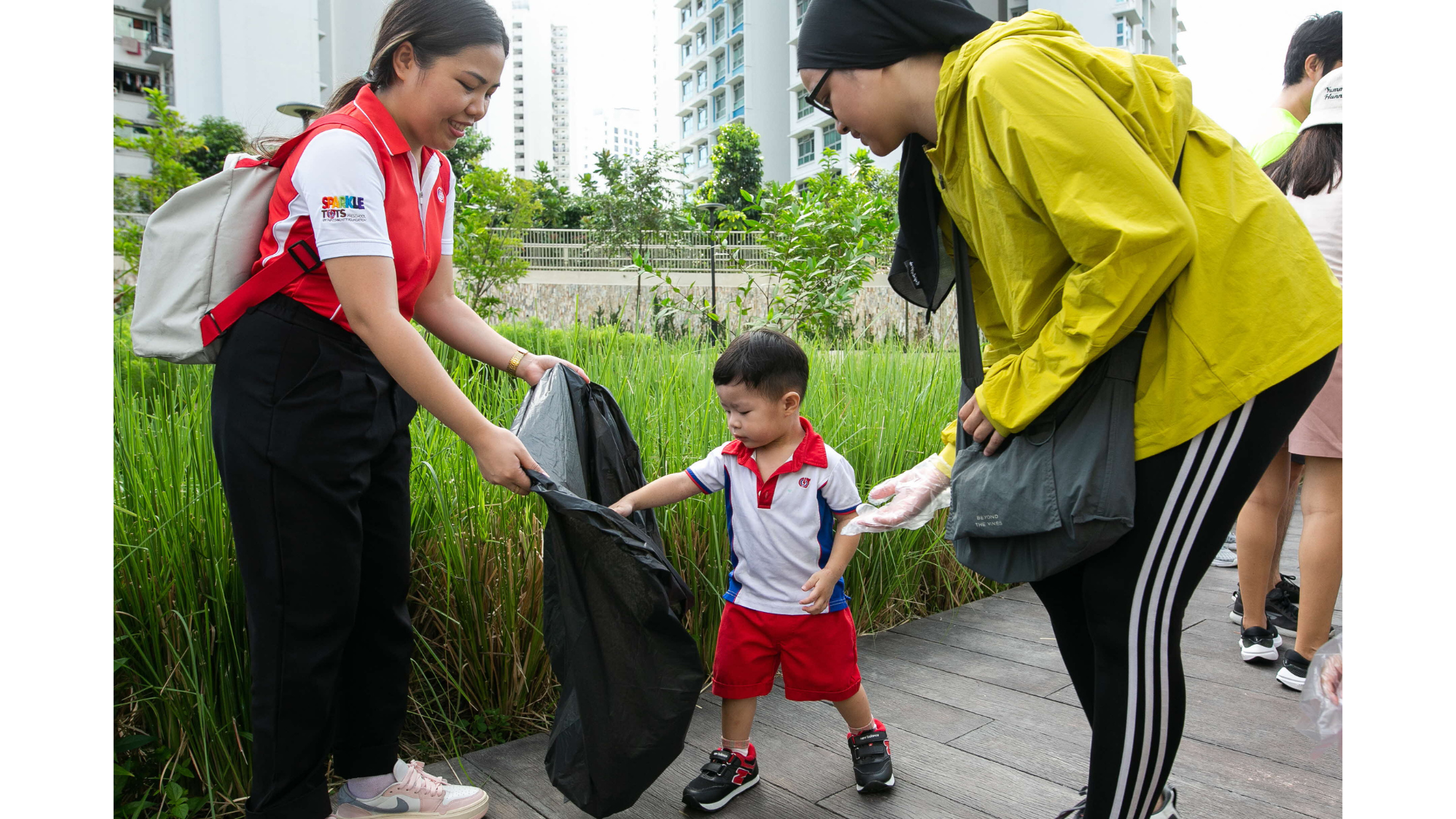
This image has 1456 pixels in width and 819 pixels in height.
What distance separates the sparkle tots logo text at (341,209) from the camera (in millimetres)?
1411

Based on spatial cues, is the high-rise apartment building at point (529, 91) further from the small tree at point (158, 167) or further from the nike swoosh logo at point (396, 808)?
the nike swoosh logo at point (396, 808)

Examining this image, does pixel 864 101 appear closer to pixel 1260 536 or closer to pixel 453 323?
pixel 453 323

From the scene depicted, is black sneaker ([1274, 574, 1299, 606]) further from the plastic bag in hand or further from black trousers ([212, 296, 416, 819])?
black trousers ([212, 296, 416, 819])

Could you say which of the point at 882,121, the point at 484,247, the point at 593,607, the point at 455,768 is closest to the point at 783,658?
the point at 593,607

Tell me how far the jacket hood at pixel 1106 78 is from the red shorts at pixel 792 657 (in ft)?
3.71

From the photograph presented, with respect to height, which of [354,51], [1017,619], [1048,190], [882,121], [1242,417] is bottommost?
[1017,619]

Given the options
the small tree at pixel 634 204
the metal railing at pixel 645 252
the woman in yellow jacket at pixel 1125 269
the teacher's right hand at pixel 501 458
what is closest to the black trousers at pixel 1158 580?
the woman in yellow jacket at pixel 1125 269

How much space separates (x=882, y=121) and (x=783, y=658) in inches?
46.5

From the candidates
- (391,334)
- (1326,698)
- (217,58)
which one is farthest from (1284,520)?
(217,58)

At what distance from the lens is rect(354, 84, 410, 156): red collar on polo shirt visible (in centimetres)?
152

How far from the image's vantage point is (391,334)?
1429 mm

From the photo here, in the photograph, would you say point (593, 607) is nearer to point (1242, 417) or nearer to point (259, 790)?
point (259, 790)

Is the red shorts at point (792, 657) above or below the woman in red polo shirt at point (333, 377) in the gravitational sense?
below

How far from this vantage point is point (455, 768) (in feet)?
6.84
